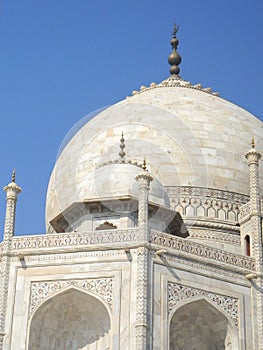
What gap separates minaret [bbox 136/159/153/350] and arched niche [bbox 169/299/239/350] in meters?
1.08

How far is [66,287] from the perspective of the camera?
2014cm

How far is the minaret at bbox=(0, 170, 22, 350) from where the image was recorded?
20031 mm

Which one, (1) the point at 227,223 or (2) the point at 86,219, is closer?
(2) the point at 86,219

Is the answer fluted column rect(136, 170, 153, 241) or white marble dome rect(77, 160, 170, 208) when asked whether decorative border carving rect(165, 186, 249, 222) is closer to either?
white marble dome rect(77, 160, 170, 208)

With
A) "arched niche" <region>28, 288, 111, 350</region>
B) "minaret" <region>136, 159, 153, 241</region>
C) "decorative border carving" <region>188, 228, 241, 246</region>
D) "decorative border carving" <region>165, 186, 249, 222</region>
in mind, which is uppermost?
"decorative border carving" <region>165, 186, 249, 222</region>

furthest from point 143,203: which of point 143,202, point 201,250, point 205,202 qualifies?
point 205,202

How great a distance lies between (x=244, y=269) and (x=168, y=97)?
27.1ft

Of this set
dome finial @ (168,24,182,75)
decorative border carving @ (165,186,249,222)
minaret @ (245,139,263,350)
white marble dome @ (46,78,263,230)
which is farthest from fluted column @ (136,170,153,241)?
dome finial @ (168,24,182,75)

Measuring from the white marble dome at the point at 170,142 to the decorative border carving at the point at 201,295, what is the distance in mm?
5458

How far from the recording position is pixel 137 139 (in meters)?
26.8

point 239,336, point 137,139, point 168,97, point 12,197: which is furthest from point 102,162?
point 239,336

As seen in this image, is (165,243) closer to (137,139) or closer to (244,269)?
(244,269)

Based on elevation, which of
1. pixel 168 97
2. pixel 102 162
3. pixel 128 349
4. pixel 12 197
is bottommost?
pixel 128 349

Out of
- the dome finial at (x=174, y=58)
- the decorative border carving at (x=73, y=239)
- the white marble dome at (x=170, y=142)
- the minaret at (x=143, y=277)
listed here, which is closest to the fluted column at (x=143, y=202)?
the minaret at (x=143, y=277)
